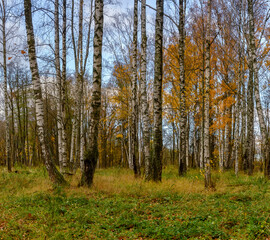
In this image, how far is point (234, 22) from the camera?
13.1m

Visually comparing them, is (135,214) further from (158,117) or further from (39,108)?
(39,108)

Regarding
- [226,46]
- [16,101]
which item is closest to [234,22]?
[226,46]

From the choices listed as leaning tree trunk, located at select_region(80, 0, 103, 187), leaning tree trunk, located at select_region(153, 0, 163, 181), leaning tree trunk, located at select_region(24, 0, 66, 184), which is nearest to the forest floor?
leaning tree trunk, located at select_region(80, 0, 103, 187)

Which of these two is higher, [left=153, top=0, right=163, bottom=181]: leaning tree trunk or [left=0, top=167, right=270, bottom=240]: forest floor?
[left=153, top=0, right=163, bottom=181]: leaning tree trunk

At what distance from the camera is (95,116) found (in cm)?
744

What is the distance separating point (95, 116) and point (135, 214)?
11.7 feet

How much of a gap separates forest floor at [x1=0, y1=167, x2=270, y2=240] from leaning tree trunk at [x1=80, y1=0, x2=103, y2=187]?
0.55 meters

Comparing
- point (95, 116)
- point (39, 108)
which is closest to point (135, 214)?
point (95, 116)

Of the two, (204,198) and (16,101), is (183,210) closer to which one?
(204,198)

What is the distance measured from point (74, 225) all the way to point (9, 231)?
1.21 m

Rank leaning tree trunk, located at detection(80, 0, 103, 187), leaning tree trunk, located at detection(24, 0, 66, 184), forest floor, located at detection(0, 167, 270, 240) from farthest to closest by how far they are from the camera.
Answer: leaning tree trunk, located at detection(24, 0, 66, 184) → leaning tree trunk, located at detection(80, 0, 103, 187) → forest floor, located at detection(0, 167, 270, 240)

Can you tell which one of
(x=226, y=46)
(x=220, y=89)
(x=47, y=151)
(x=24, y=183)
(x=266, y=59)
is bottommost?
(x=24, y=183)

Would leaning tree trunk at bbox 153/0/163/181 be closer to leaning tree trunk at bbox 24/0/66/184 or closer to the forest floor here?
the forest floor

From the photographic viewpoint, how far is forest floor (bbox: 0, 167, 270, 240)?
3.97 m
